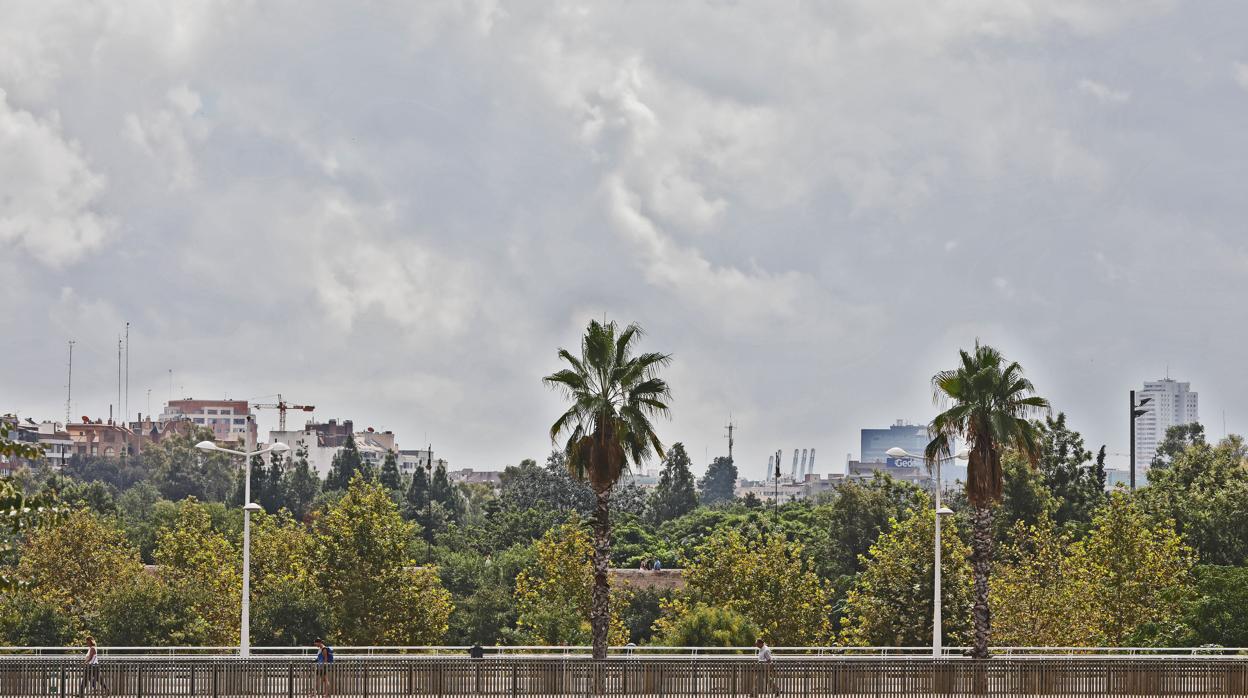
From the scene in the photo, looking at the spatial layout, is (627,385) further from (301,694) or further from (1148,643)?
(1148,643)

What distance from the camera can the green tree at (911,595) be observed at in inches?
2180

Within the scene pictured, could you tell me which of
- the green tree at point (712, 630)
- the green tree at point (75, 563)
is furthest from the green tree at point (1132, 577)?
the green tree at point (75, 563)

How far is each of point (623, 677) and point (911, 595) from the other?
24.9 m

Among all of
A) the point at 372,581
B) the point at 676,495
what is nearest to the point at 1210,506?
the point at 372,581

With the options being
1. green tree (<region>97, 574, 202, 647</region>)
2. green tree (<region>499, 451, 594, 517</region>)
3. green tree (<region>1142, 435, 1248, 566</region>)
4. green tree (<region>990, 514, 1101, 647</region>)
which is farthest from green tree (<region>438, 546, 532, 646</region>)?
green tree (<region>499, 451, 594, 517</region>)

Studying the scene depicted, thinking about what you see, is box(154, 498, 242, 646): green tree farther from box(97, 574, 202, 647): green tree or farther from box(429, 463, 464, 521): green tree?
box(429, 463, 464, 521): green tree

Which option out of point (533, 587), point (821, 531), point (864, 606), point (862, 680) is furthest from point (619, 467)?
point (821, 531)

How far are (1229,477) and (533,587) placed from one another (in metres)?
38.2

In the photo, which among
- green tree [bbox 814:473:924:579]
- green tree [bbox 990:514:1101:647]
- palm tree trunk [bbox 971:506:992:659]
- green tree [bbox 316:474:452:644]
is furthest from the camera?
green tree [bbox 814:473:924:579]

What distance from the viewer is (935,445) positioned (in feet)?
128

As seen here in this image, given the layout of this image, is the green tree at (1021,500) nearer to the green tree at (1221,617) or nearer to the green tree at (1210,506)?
the green tree at (1210,506)

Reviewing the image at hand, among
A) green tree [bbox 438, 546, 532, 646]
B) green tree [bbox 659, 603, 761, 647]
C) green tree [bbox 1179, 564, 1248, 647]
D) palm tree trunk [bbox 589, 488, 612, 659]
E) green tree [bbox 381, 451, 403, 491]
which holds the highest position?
green tree [bbox 381, 451, 403, 491]

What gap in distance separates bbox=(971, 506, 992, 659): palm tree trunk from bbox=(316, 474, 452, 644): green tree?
26733 mm

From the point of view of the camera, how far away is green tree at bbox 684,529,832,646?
193 ft
